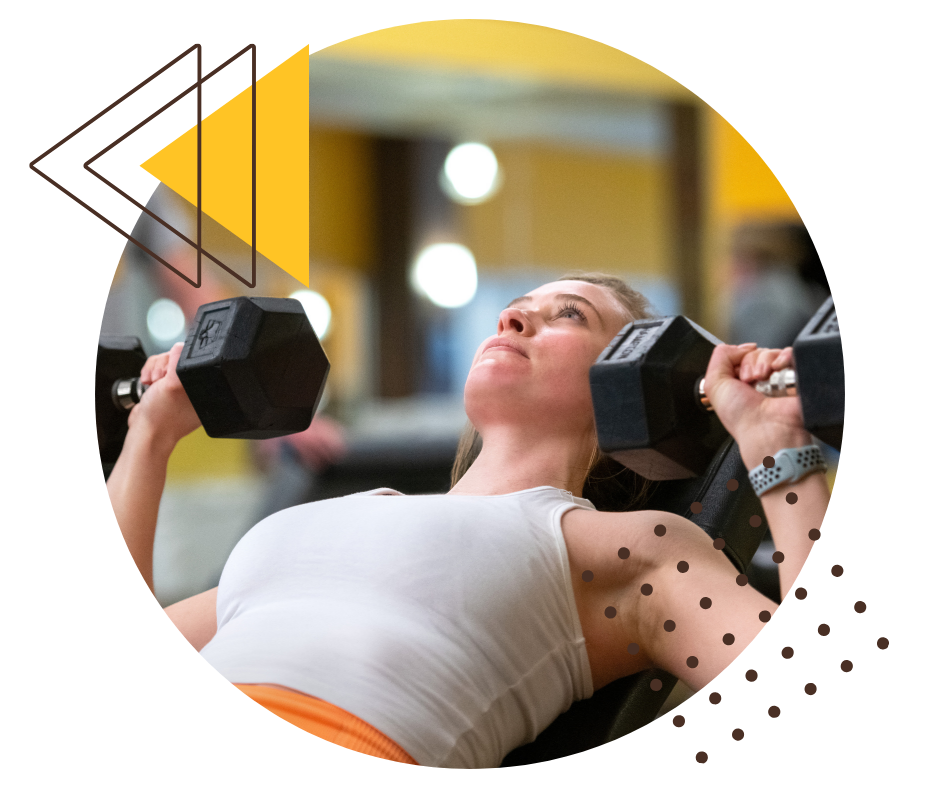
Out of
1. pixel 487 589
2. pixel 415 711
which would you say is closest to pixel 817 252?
pixel 487 589

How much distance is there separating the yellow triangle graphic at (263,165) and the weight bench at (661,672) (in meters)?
0.42

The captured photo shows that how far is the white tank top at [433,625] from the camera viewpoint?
75 centimetres

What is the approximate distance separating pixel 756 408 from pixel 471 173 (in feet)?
1.21

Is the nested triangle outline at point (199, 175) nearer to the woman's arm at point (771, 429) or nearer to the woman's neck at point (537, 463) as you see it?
the woman's neck at point (537, 463)

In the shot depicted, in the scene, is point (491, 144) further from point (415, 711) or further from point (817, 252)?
point (415, 711)

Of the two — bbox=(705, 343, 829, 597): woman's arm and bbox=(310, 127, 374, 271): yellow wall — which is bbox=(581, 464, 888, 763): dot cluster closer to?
bbox=(705, 343, 829, 597): woman's arm

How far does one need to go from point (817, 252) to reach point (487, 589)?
46 cm

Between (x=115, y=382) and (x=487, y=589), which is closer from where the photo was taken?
(x=487, y=589)

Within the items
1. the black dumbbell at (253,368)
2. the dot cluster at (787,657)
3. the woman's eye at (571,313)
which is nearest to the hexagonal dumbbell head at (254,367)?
the black dumbbell at (253,368)

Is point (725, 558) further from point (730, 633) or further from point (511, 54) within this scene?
point (511, 54)

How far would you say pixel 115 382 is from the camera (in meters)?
0.92

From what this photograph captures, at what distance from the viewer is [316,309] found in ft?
2.91

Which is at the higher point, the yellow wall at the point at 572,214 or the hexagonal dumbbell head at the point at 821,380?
the yellow wall at the point at 572,214

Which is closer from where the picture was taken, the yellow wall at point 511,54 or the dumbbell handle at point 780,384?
the dumbbell handle at point 780,384
